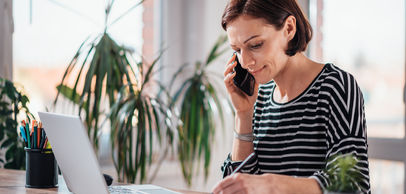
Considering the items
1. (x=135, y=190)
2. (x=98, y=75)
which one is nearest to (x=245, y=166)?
(x=135, y=190)

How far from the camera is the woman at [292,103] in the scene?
1351 mm

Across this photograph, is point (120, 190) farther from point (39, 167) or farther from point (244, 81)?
point (244, 81)

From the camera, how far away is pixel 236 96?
5.58 feet

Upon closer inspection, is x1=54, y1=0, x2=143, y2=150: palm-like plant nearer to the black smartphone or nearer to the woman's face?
the black smartphone

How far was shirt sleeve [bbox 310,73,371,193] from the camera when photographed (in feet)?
4.31

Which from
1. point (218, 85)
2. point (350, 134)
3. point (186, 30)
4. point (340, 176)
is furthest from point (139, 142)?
point (340, 176)

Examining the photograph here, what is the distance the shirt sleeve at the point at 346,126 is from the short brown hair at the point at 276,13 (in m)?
0.17

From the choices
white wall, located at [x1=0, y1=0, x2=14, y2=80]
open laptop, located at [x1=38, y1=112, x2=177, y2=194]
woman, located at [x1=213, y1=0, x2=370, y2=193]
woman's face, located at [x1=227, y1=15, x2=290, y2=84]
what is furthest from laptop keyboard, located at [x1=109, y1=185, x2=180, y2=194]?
white wall, located at [x1=0, y1=0, x2=14, y2=80]

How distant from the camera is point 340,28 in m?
2.95

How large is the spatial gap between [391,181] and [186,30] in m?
1.75

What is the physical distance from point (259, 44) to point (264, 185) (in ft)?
1.43

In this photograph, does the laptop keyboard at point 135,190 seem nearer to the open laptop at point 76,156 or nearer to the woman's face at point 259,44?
the open laptop at point 76,156

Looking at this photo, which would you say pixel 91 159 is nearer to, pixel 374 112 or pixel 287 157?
pixel 287 157

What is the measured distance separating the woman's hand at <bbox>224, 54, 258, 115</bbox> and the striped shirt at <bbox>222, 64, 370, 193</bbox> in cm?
3
